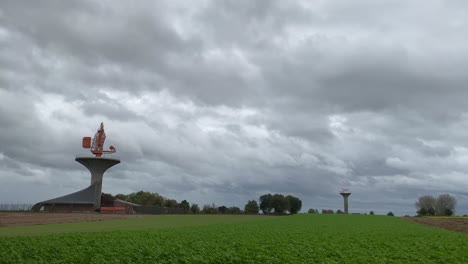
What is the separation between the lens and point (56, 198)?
4931 inches

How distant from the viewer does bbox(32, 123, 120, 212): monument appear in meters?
123

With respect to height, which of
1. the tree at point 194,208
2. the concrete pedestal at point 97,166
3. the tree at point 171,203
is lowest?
the tree at point 194,208

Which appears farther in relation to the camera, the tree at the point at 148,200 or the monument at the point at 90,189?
the tree at the point at 148,200

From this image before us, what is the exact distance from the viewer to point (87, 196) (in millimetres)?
123875

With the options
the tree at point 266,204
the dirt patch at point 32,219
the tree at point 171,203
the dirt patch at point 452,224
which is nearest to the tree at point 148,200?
the tree at point 171,203

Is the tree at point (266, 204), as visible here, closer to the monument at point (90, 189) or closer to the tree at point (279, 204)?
the tree at point (279, 204)

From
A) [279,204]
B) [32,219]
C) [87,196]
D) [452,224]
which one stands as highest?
[279,204]

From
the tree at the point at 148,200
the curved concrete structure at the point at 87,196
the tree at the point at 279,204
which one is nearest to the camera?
the curved concrete structure at the point at 87,196

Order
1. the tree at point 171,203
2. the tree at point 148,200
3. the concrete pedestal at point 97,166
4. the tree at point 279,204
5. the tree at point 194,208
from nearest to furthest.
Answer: the concrete pedestal at point 97,166, the tree at point 194,208, the tree at point 148,200, the tree at point 171,203, the tree at point 279,204

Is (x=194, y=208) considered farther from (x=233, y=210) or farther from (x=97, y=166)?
(x=97, y=166)

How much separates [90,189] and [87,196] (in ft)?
7.72

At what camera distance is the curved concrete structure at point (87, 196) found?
123 m

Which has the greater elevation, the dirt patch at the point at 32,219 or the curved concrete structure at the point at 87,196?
the curved concrete structure at the point at 87,196

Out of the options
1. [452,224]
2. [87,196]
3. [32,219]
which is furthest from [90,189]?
[452,224]
